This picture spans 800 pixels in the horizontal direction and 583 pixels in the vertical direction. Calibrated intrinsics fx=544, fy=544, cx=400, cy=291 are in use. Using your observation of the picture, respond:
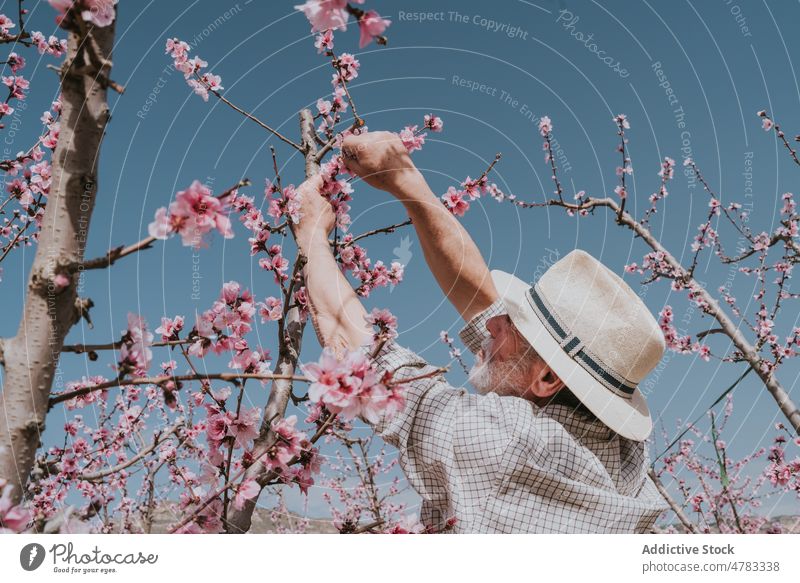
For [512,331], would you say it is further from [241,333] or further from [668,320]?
[668,320]

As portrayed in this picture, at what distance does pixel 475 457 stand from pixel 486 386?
45 cm

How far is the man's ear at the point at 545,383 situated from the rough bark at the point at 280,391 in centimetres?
89

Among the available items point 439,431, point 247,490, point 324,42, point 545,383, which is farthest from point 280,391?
point 324,42

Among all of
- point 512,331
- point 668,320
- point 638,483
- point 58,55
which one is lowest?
point 638,483

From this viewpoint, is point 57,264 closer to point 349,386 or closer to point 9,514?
point 9,514

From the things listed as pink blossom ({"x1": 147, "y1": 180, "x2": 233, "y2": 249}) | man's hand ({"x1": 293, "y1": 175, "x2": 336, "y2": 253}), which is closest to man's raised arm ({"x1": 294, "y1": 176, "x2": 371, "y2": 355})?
man's hand ({"x1": 293, "y1": 175, "x2": 336, "y2": 253})

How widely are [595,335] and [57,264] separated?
5.55 ft

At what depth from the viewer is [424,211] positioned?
203cm

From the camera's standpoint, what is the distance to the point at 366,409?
144 centimetres

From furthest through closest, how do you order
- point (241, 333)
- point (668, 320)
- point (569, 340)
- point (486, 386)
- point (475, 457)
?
point (668, 320) < point (241, 333) < point (486, 386) < point (569, 340) < point (475, 457)

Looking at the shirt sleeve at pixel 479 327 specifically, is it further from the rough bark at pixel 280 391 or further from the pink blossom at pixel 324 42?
the pink blossom at pixel 324 42

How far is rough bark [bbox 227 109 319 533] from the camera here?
213 cm

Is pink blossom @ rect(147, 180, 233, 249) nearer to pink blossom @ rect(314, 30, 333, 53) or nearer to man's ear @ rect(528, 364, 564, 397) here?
man's ear @ rect(528, 364, 564, 397)

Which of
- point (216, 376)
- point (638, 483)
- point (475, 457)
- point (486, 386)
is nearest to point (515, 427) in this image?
point (475, 457)
